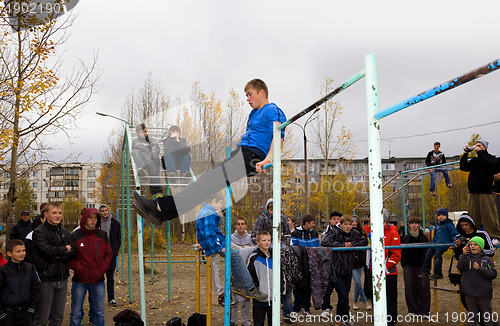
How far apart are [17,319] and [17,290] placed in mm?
269

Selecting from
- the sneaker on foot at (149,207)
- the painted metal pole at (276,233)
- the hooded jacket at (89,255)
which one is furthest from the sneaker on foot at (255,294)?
the hooded jacket at (89,255)

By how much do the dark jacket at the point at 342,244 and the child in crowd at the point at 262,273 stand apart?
129 cm

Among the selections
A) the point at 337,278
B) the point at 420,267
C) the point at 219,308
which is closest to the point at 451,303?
the point at 420,267

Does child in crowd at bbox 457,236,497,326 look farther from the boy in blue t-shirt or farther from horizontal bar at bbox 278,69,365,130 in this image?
horizontal bar at bbox 278,69,365,130

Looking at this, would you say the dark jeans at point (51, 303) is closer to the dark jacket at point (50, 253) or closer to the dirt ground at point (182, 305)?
the dark jacket at point (50, 253)

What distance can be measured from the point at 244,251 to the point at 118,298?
3531 mm

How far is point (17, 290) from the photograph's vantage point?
394 centimetres

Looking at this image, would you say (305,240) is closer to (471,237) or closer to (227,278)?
(471,237)

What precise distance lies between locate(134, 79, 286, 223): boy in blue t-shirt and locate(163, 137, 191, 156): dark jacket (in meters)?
2.52

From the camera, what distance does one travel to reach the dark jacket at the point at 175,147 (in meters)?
6.10

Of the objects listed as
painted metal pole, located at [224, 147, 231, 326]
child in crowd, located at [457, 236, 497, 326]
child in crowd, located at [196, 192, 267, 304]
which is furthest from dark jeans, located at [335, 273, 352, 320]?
painted metal pole, located at [224, 147, 231, 326]

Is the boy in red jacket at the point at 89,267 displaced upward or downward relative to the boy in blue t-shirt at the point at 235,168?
downward

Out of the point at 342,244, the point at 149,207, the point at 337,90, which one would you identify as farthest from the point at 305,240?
the point at 337,90

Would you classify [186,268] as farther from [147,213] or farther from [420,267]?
[147,213]
